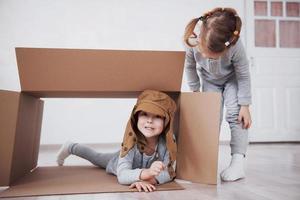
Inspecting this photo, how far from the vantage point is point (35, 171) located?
1.26 meters

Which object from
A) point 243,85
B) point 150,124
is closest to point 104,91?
point 150,124

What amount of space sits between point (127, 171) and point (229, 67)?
58 cm

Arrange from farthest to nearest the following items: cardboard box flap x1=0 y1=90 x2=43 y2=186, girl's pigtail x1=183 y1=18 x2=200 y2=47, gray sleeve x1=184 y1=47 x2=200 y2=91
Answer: gray sleeve x1=184 y1=47 x2=200 y2=91 < girl's pigtail x1=183 y1=18 x2=200 y2=47 < cardboard box flap x1=0 y1=90 x2=43 y2=186

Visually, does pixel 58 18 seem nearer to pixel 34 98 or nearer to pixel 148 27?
pixel 148 27

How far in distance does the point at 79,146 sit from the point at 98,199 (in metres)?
0.62

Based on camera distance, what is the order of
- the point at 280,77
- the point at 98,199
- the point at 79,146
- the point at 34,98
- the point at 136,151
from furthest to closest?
the point at 280,77 < the point at 79,146 < the point at 34,98 < the point at 136,151 < the point at 98,199

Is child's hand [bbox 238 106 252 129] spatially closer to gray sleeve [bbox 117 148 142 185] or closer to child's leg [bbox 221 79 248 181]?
child's leg [bbox 221 79 248 181]

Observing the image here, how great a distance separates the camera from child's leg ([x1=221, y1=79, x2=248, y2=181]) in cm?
114

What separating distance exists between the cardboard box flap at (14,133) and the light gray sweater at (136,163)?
0.35 metres

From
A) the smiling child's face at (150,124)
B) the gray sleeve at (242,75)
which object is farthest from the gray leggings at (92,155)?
the gray sleeve at (242,75)

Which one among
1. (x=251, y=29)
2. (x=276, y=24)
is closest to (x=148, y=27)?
(x=251, y=29)

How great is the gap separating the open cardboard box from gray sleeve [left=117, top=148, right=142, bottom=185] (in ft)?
0.08

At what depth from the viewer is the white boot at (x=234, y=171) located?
3.54 ft

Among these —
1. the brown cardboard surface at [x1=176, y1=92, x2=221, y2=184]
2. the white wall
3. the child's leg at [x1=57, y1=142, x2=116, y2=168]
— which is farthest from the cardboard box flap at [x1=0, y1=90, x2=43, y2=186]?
the white wall
